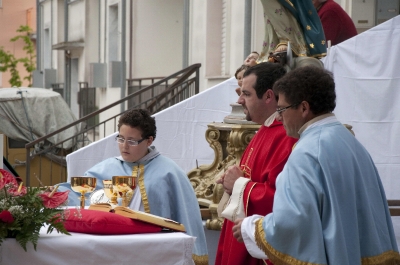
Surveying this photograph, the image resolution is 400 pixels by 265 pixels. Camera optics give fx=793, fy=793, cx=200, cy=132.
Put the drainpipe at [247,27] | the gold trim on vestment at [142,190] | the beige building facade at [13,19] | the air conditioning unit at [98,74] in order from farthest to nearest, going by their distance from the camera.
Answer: the beige building facade at [13,19] < the air conditioning unit at [98,74] < the drainpipe at [247,27] < the gold trim on vestment at [142,190]

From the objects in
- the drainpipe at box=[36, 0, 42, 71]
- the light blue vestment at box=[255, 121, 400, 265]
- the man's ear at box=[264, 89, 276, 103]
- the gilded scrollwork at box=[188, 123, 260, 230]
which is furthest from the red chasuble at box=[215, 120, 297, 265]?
the drainpipe at box=[36, 0, 42, 71]

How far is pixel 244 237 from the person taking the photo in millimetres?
3348

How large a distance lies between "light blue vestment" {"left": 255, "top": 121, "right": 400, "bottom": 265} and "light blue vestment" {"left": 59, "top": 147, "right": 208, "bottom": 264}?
1.24m

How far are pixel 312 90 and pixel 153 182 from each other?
141 centimetres

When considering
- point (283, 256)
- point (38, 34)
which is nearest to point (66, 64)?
point (38, 34)

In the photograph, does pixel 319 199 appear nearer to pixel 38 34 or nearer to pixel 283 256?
pixel 283 256

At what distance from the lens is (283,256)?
3189 mm

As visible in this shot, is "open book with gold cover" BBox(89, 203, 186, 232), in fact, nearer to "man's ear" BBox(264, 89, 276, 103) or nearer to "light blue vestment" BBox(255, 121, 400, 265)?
"light blue vestment" BBox(255, 121, 400, 265)

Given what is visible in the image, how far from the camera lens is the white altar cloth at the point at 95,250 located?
3.25 m

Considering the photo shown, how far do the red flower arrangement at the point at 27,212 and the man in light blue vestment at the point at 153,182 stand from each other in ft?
3.16

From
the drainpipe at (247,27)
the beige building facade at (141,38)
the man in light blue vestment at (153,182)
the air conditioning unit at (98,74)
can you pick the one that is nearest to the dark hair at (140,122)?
the man in light blue vestment at (153,182)

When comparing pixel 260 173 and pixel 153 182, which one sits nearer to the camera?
pixel 260 173

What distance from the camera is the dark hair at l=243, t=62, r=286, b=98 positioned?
3.96m

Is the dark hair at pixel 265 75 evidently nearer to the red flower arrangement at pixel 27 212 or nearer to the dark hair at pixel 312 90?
A: the dark hair at pixel 312 90
